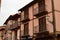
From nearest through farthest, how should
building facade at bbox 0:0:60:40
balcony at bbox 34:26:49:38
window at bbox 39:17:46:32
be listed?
building facade at bbox 0:0:60:40, balcony at bbox 34:26:49:38, window at bbox 39:17:46:32

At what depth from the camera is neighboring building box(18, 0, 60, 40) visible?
40.2ft

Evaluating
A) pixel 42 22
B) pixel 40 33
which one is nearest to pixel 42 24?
pixel 42 22

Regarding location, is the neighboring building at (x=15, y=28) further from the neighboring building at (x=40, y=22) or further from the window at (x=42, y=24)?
the window at (x=42, y=24)

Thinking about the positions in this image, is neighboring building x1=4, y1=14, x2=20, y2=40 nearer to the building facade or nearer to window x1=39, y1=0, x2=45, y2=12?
the building facade

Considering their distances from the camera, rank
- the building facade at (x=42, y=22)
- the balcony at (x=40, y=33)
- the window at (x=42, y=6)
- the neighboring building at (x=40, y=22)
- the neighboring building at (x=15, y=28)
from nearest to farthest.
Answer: the building facade at (x=42, y=22) < the neighboring building at (x=40, y=22) < the balcony at (x=40, y=33) < the window at (x=42, y=6) < the neighboring building at (x=15, y=28)

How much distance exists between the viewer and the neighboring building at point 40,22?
12250mm

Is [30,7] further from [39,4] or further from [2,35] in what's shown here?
[2,35]

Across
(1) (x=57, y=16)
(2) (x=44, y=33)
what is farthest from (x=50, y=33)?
(1) (x=57, y=16)

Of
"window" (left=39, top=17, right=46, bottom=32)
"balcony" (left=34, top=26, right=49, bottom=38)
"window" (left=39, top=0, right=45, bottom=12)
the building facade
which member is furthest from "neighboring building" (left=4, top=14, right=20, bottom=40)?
"window" (left=39, top=0, right=45, bottom=12)

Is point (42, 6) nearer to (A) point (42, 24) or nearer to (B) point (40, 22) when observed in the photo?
(B) point (40, 22)

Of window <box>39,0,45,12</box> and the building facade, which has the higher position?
window <box>39,0,45,12</box>

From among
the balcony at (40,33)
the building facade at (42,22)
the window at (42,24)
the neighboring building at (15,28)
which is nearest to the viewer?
the building facade at (42,22)

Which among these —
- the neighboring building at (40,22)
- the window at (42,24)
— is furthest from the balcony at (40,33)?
the window at (42,24)

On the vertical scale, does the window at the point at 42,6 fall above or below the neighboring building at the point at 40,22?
above
